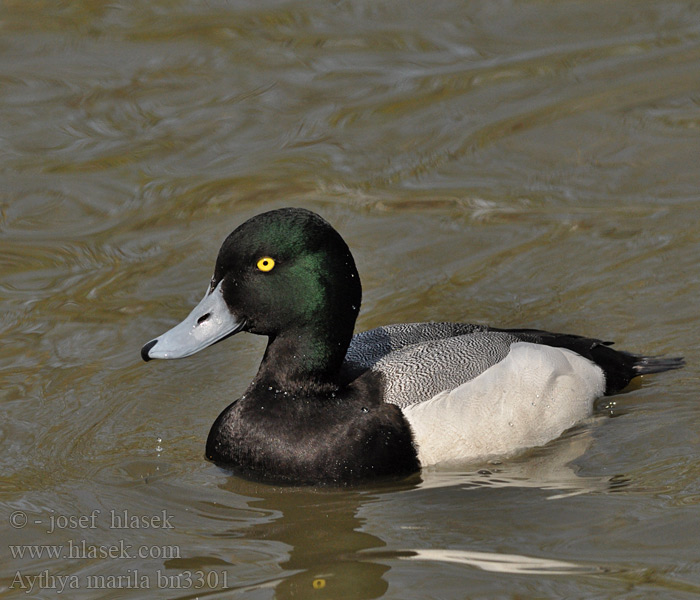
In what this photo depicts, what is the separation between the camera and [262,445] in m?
6.16

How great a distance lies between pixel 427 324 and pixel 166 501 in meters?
1.98

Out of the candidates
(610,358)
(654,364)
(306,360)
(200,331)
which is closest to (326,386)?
(306,360)

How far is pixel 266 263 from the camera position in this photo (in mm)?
6055

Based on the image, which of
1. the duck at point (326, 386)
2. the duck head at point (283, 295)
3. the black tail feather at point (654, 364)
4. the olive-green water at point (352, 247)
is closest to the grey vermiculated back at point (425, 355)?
the duck at point (326, 386)

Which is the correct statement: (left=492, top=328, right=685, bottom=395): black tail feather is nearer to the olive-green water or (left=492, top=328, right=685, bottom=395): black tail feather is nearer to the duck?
the olive-green water

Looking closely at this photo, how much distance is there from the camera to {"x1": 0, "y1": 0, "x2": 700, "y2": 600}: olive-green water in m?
5.41

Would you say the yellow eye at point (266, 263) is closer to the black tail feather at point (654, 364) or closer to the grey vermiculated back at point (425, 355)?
the grey vermiculated back at point (425, 355)

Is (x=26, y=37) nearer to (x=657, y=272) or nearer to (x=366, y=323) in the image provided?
(x=366, y=323)

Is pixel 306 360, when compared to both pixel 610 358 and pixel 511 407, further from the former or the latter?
pixel 610 358

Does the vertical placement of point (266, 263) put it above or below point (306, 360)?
above

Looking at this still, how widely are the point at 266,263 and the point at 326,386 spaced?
2.49ft

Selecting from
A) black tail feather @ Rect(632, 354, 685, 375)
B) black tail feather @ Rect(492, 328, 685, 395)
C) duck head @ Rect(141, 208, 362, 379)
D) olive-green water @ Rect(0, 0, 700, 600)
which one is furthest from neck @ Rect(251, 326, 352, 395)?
black tail feather @ Rect(632, 354, 685, 375)

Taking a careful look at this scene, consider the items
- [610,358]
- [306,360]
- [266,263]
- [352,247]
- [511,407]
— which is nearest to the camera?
[266,263]

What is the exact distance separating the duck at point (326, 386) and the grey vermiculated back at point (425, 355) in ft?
0.03
